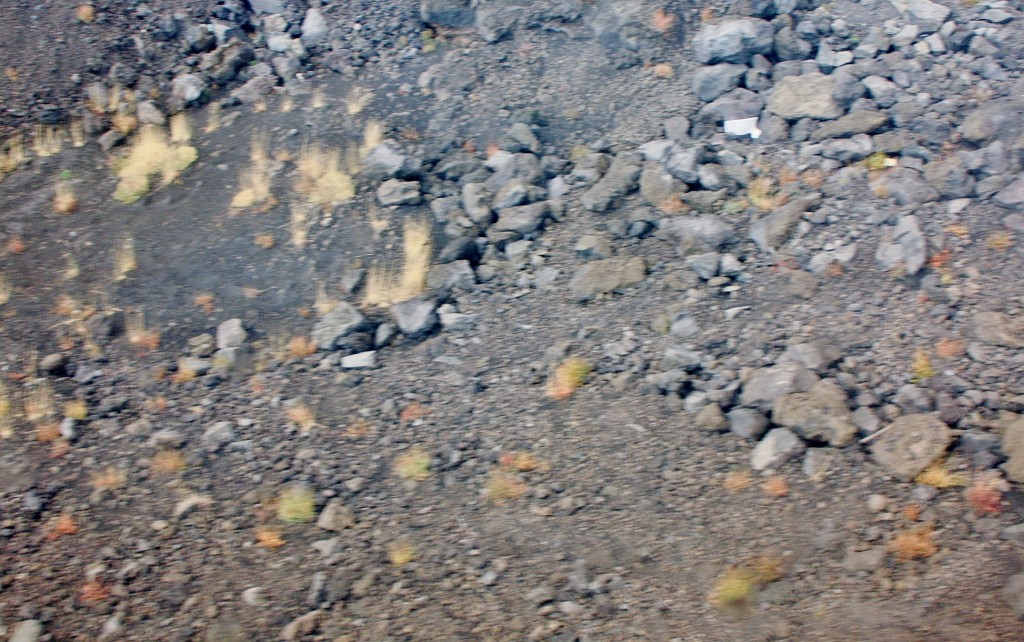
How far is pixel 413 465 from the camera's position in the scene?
6336 mm

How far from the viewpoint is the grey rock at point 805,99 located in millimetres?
8898

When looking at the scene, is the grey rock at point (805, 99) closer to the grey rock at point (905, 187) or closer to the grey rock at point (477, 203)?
the grey rock at point (905, 187)

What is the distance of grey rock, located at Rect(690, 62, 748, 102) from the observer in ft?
31.4

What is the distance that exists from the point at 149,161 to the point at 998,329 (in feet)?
29.0

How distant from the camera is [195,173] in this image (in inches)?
383

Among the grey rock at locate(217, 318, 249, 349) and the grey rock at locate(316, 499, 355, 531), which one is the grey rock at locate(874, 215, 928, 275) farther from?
the grey rock at locate(217, 318, 249, 349)

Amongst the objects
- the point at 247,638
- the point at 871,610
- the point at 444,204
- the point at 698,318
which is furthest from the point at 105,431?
the point at 871,610

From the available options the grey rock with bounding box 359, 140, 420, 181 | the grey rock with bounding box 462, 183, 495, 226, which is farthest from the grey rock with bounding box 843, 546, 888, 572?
the grey rock with bounding box 359, 140, 420, 181

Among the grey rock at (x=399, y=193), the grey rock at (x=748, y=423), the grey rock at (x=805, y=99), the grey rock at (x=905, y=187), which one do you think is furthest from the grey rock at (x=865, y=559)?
the grey rock at (x=399, y=193)

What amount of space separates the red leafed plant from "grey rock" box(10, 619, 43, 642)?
5894 mm

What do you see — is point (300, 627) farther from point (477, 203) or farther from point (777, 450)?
point (477, 203)

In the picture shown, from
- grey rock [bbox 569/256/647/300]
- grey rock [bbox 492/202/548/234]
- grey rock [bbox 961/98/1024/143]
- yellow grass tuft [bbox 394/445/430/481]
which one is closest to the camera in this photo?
yellow grass tuft [bbox 394/445/430/481]

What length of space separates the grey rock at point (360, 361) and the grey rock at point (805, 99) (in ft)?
16.7

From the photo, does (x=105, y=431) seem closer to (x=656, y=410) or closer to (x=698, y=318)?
(x=656, y=410)
